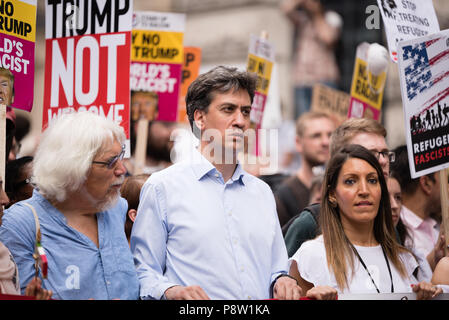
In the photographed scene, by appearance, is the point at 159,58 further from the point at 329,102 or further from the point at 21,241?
the point at 21,241

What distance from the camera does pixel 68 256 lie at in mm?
3588

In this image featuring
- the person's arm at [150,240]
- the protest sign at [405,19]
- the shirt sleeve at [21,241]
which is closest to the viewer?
the shirt sleeve at [21,241]

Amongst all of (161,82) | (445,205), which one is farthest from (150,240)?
(161,82)

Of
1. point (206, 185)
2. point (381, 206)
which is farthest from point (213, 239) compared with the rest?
point (381, 206)

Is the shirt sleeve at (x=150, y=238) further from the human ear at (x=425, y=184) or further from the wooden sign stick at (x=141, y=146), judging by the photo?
the human ear at (x=425, y=184)

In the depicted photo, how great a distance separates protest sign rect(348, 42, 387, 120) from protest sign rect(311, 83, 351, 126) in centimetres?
119

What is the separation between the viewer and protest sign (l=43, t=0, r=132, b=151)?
4.97 meters

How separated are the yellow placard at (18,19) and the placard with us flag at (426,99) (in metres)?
2.41

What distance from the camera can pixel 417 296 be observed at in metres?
4.02

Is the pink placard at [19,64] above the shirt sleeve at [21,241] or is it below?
above

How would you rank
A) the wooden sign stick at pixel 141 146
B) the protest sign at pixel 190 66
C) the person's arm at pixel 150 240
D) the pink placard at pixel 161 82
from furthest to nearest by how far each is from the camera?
the protest sign at pixel 190 66
the pink placard at pixel 161 82
the wooden sign stick at pixel 141 146
the person's arm at pixel 150 240

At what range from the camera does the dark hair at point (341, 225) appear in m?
4.25

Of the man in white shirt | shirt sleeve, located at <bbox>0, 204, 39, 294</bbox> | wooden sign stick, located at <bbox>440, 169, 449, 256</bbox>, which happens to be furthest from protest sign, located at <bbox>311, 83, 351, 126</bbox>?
shirt sleeve, located at <bbox>0, 204, 39, 294</bbox>

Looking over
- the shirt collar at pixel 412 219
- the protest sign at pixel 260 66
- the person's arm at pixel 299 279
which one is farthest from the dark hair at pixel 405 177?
the person's arm at pixel 299 279
